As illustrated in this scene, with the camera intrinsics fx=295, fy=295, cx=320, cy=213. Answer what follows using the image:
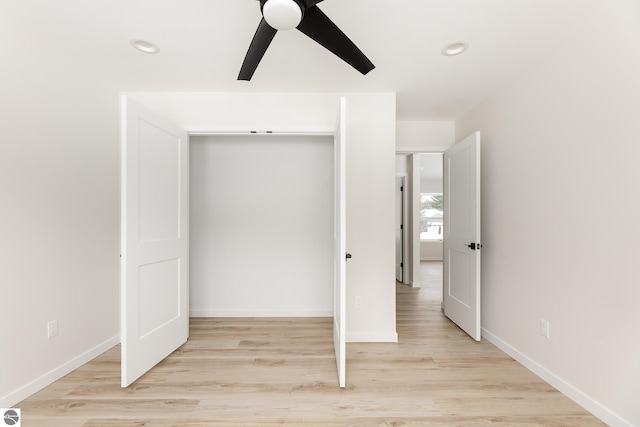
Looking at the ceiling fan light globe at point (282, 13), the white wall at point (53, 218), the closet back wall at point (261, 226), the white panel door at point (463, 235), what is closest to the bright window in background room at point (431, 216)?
the white panel door at point (463, 235)

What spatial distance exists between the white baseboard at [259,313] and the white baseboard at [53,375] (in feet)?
3.06

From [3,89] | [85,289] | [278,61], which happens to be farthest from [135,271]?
[278,61]

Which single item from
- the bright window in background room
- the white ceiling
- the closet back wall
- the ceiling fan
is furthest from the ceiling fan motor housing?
the bright window in background room

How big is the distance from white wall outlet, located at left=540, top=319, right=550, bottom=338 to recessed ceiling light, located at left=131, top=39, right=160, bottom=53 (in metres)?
3.34

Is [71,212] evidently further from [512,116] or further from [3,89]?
[512,116]

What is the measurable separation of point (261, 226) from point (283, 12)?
8.39 feet

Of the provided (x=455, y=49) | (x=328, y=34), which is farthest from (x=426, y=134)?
(x=328, y=34)

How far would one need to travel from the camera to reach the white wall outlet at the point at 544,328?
2.09m

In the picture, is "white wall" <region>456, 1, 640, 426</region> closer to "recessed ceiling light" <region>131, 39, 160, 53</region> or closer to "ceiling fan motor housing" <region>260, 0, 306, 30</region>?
"ceiling fan motor housing" <region>260, 0, 306, 30</region>

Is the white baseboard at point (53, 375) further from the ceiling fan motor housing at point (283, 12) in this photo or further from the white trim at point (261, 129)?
the ceiling fan motor housing at point (283, 12)

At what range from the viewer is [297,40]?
6.41ft

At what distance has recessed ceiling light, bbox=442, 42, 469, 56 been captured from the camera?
200 centimetres

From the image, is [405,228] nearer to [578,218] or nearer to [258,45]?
[578,218]

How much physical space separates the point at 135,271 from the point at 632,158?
120 inches
